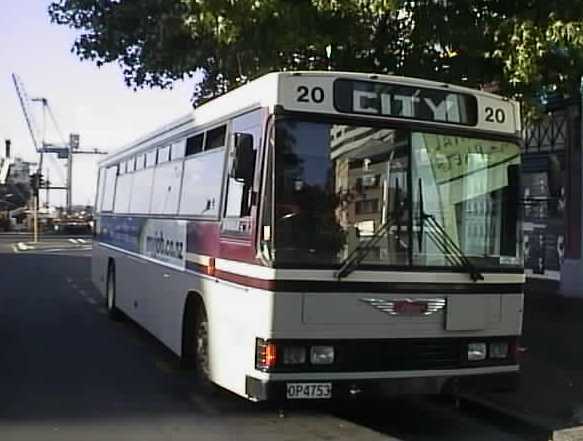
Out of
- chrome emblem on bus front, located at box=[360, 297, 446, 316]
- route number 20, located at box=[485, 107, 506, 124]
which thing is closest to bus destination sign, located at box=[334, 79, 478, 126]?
route number 20, located at box=[485, 107, 506, 124]

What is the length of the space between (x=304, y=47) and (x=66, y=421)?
17.9ft

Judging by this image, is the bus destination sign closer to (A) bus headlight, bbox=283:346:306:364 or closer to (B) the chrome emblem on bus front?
(B) the chrome emblem on bus front

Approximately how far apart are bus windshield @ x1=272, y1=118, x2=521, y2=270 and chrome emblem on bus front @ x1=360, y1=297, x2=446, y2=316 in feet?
1.00

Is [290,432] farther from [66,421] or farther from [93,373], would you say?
[93,373]

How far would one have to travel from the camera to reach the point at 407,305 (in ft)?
24.9

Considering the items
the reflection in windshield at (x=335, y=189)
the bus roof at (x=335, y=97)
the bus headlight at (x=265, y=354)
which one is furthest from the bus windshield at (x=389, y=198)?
the bus headlight at (x=265, y=354)

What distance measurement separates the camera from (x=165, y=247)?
11.1 m

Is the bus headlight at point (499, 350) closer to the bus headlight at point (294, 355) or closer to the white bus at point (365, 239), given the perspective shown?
the white bus at point (365, 239)

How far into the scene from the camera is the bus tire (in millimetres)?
15469

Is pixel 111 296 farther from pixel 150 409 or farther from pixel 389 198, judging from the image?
pixel 389 198

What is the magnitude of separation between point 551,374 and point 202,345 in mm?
3939

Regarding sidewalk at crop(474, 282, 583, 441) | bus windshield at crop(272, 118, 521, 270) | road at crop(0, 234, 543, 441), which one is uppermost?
bus windshield at crop(272, 118, 521, 270)

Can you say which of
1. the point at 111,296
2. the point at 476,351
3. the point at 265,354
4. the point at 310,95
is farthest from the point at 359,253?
the point at 111,296

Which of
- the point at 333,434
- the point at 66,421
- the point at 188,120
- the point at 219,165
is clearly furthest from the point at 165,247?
the point at 333,434
